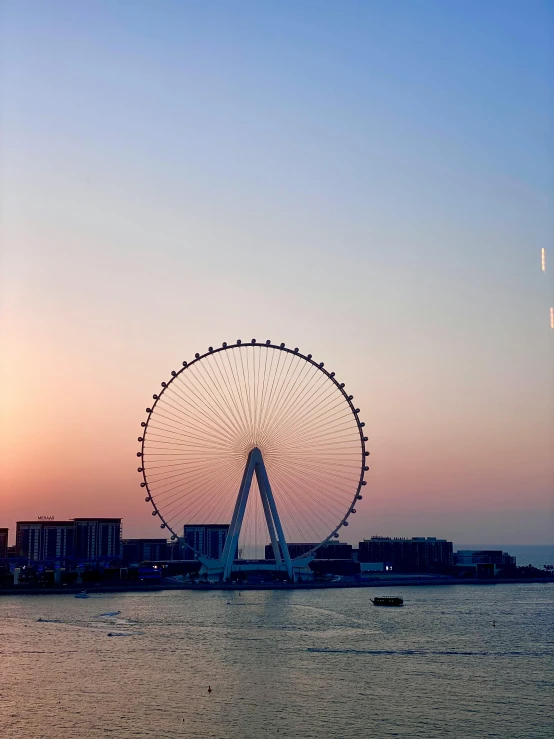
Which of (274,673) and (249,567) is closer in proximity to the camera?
(274,673)

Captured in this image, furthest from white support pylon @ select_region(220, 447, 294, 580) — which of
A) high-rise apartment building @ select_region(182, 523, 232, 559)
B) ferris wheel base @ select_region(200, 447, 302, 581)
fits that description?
high-rise apartment building @ select_region(182, 523, 232, 559)

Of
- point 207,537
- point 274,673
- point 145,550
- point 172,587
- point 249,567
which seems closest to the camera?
point 274,673

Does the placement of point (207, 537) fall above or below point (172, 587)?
above

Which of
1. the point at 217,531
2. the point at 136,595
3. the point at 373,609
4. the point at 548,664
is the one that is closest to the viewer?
the point at 548,664

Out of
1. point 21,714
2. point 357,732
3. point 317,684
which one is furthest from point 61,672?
point 357,732

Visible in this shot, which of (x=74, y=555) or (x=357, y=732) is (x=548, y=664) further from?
(x=74, y=555)

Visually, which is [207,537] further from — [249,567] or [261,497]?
[261,497]

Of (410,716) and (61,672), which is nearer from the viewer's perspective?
(410,716)

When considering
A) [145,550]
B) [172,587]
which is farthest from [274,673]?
[145,550]
